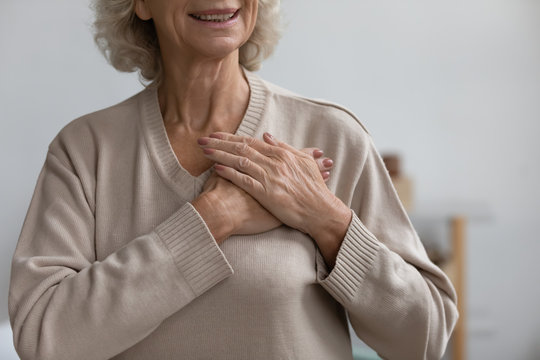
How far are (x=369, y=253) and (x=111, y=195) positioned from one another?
50cm

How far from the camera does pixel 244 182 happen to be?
1243 millimetres

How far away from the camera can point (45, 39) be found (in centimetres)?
324

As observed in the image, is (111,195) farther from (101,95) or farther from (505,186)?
(505,186)

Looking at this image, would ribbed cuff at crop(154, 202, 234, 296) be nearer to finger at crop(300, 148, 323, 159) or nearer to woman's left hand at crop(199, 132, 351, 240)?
woman's left hand at crop(199, 132, 351, 240)

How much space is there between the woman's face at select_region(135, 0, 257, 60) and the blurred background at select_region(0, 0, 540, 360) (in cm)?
234

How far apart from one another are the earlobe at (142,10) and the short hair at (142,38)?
18 mm

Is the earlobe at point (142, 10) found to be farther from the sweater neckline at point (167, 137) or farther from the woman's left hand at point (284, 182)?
the woman's left hand at point (284, 182)

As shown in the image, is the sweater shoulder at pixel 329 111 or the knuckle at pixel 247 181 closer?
the knuckle at pixel 247 181

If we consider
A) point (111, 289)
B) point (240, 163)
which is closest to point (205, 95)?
point (240, 163)

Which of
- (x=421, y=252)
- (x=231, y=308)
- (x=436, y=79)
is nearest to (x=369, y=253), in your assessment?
(x=421, y=252)

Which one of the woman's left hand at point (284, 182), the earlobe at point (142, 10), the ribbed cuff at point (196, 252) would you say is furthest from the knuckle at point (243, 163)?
the earlobe at point (142, 10)

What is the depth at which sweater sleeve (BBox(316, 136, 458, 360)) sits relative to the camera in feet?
4.08

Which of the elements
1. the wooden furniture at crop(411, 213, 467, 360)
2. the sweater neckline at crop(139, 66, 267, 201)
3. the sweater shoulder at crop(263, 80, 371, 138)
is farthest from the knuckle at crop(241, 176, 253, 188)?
the wooden furniture at crop(411, 213, 467, 360)

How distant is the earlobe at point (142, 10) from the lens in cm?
139
